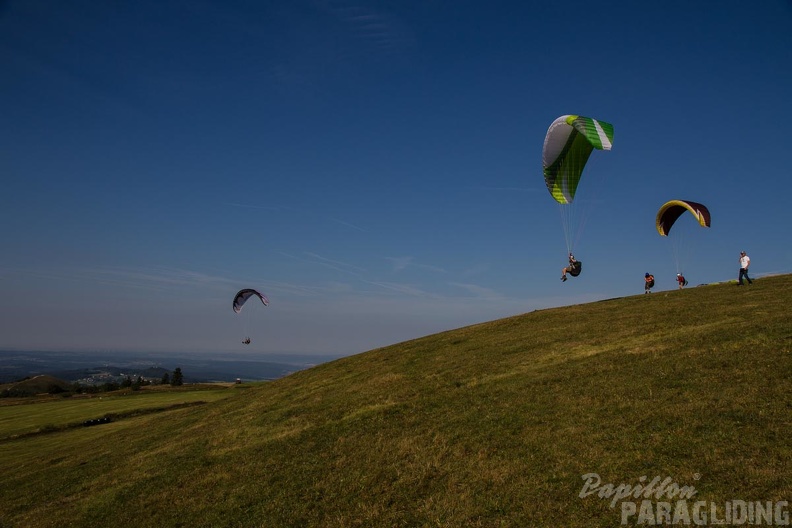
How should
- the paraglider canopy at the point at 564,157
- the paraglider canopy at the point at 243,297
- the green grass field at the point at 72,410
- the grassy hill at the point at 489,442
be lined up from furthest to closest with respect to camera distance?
the paraglider canopy at the point at 243,297, the green grass field at the point at 72,410, the paraglider canopy at the point at 564,157, the grassy hill at the point at 489,442

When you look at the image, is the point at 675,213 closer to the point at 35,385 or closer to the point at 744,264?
the point at 744,264

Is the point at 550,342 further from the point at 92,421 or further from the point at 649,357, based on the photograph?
the point at 92,421

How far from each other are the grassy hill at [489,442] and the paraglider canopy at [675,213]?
250 inches

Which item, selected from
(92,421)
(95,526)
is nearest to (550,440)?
(95,526)

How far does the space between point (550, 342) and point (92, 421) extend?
38.7 m

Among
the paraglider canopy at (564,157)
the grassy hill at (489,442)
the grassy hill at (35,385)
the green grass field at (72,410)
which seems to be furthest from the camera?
the grassy hill at (35,385)

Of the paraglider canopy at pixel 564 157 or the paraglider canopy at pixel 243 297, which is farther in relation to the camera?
the paraglider canopy at pixel 243 297

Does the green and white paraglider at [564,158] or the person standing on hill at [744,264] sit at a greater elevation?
the green and white paraglider at [564,158]

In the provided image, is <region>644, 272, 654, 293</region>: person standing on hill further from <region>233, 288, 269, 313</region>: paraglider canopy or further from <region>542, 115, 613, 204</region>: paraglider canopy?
<region>233, 288, 269, 313</region>: paraglider canopy

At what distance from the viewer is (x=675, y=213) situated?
36.8m

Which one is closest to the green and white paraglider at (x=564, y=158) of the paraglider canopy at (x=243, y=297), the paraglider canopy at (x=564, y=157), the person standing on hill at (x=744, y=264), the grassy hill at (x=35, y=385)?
the paraglider canopy at (x=564, y=157)

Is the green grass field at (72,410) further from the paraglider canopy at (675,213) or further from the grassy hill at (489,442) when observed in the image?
the paraglider canopy at (675,213)

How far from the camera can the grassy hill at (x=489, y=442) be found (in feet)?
34.0

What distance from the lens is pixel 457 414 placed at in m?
16.7
